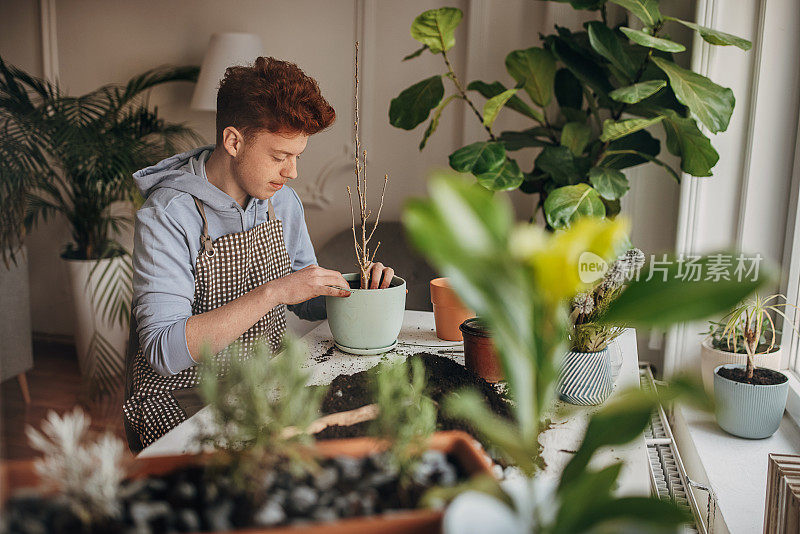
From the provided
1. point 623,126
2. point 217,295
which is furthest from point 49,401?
point 623,126

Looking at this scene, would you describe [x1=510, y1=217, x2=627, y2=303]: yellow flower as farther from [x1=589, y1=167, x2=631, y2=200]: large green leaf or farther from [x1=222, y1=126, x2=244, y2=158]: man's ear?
[x1=589, y1=167, x2=631, y2=200]: large green leaf

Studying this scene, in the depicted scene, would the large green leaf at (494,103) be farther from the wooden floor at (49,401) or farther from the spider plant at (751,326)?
the wooden floor at (49,401)

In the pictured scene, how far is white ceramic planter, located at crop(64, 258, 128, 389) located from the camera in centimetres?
308

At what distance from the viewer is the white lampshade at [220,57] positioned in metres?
3.06

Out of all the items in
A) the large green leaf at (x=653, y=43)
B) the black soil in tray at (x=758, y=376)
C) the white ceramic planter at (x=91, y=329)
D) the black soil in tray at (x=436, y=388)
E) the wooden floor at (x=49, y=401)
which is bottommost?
the wooden floor at (x=49, y=401)

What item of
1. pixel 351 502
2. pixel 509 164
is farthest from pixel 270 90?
pixel 351 502

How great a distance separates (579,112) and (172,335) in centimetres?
176

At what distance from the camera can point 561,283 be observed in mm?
485

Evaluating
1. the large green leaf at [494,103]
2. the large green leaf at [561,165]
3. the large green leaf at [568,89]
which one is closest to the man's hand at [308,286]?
the large green leaf at [494,103]

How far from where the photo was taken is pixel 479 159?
2.11 metres

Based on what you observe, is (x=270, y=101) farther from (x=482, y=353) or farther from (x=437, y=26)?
(x=437, y=26)

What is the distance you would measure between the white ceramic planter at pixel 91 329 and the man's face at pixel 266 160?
1.74 m

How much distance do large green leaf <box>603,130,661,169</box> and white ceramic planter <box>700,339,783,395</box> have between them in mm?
711

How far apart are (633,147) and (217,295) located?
1490mm
